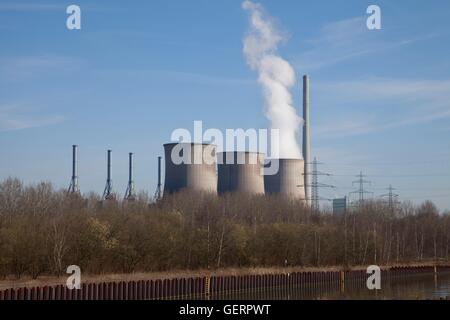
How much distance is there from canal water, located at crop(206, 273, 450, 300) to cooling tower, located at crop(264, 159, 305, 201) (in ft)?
79.7

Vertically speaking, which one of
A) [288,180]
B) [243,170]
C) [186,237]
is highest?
[243,170]

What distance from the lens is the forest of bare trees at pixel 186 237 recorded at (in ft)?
93.7

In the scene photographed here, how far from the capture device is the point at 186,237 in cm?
3588

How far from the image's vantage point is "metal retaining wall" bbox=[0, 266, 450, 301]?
63.3 ft

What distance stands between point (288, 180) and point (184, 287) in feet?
126

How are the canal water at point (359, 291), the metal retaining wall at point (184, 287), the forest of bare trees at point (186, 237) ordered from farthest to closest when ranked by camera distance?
the forest of bare trees at point (186, 237), the canal water at point (359, 291), the metal retaining wall at point (184, 287)

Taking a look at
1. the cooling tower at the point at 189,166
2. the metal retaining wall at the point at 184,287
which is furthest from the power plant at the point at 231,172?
the metal retaining wall at the point at 184,287

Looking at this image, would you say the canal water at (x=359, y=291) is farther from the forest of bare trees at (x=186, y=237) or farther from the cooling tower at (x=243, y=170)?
the cooling tower at (x=243, y=170)

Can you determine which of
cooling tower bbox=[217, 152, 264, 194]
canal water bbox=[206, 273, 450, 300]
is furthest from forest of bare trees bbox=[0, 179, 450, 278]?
canal water bbox=[206, 273, 450, 300]

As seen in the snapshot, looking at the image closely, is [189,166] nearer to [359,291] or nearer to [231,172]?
[231,172]

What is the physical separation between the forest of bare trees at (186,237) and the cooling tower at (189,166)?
1232mm

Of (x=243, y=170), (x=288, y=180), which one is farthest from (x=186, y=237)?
(x=288, y=180)
